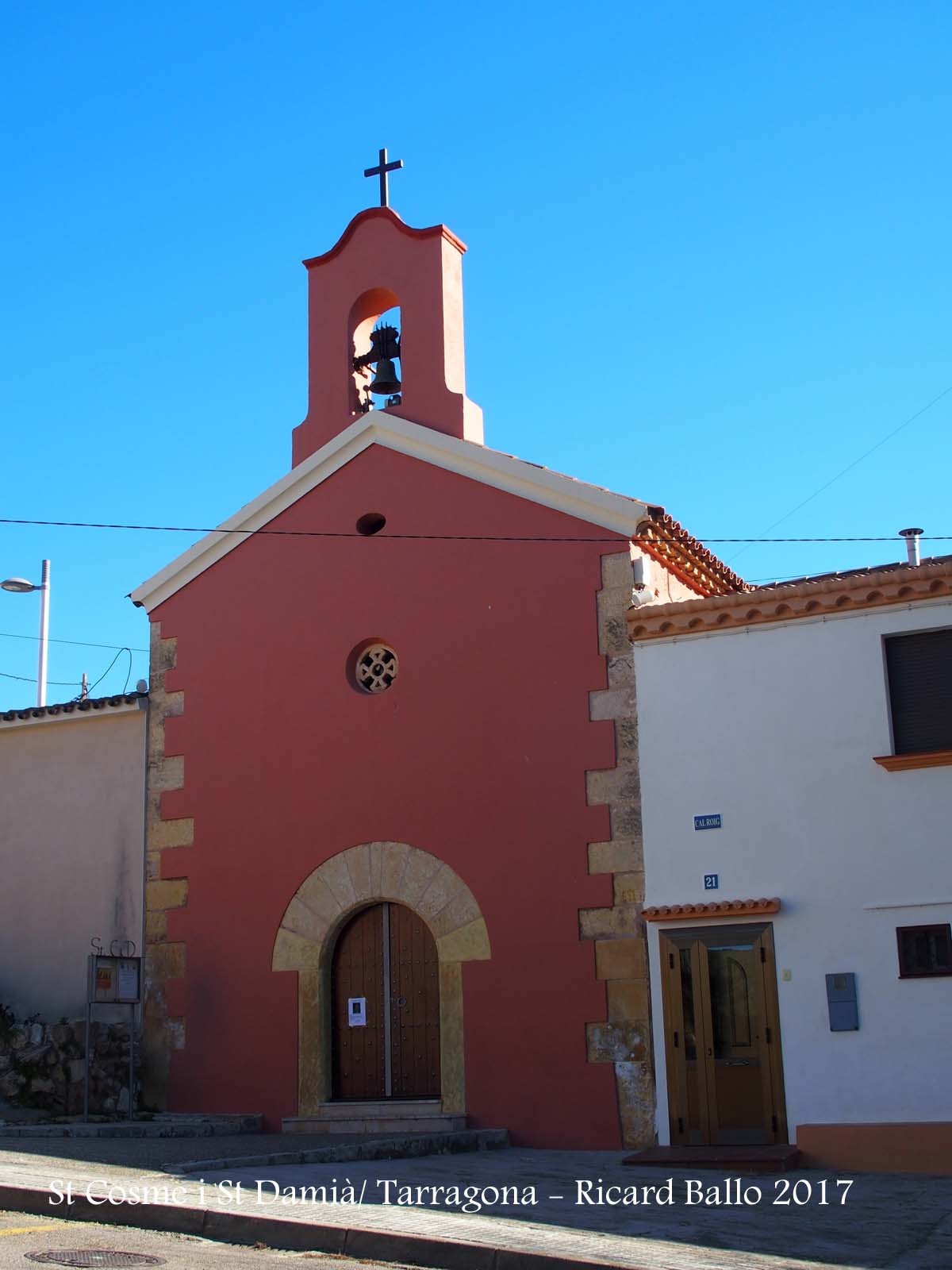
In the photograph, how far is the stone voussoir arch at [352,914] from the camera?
12.5 meters

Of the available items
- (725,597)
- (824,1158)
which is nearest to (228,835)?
(725,597)

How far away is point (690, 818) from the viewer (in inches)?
466

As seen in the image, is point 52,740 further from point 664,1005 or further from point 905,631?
point 905,631

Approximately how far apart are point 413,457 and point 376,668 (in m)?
1.93

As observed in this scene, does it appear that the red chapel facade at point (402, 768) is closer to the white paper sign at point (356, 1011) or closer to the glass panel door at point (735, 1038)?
the white paper sign at point (356, 1011)

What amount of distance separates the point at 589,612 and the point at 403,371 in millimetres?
3324

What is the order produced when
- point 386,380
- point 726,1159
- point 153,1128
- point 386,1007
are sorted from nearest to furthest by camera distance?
point 726,1159
point 153,1128
point 386,1007
point 386,380

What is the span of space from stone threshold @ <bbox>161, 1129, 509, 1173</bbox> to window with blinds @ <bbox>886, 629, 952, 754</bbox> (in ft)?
14.2

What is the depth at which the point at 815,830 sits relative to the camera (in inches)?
447

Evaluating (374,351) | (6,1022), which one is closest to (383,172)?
(374,351)

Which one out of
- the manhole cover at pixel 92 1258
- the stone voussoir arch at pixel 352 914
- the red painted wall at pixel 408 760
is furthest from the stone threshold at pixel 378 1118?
the manhole cover at pixel 92 1258

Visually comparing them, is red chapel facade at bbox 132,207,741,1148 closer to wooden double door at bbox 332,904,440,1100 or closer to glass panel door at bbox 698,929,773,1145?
wooden double door at bbox 332,904,440,1100

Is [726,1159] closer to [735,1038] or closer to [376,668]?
[735,1038]

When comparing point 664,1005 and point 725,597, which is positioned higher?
point 725,597
